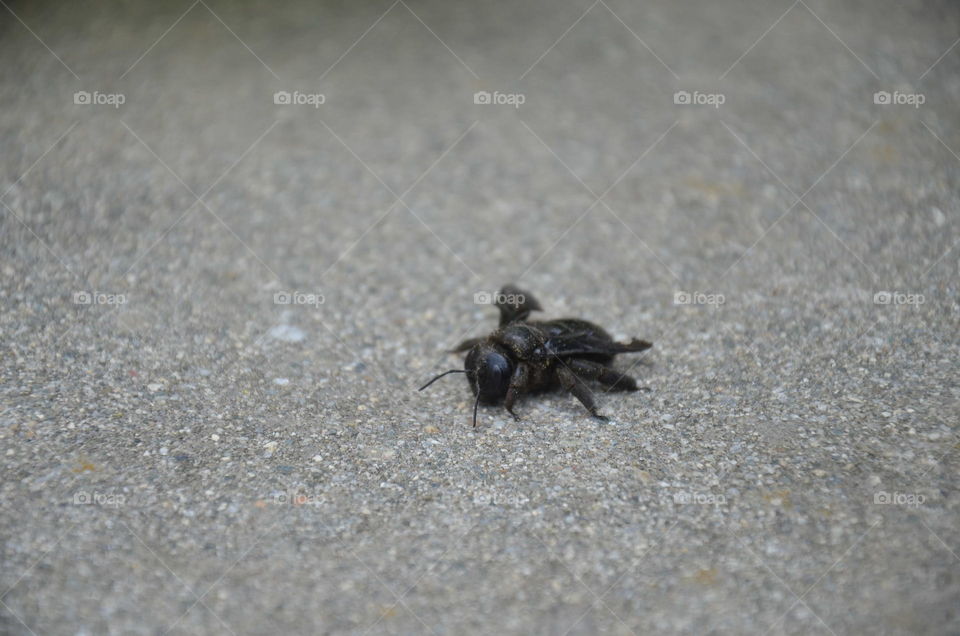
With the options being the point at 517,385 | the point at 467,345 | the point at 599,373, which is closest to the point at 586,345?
the point at 599,373

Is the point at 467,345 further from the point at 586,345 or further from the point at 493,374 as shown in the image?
Result: the point at 586,345

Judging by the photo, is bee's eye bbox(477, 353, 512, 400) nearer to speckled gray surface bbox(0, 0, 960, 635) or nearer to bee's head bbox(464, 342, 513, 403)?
bee's head bbox(464, 342, 513, 403)

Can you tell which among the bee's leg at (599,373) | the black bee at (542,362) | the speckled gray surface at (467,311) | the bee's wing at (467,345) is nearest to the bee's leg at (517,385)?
the black bee at (542,362)

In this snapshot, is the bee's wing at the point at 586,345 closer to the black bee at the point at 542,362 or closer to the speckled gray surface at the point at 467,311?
the black bee at the point at 542,362

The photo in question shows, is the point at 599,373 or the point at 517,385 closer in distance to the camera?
the point at 517,385

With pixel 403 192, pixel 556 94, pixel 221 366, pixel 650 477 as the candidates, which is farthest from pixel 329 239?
pixel 650 477

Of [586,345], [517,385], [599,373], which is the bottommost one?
[517,385]
